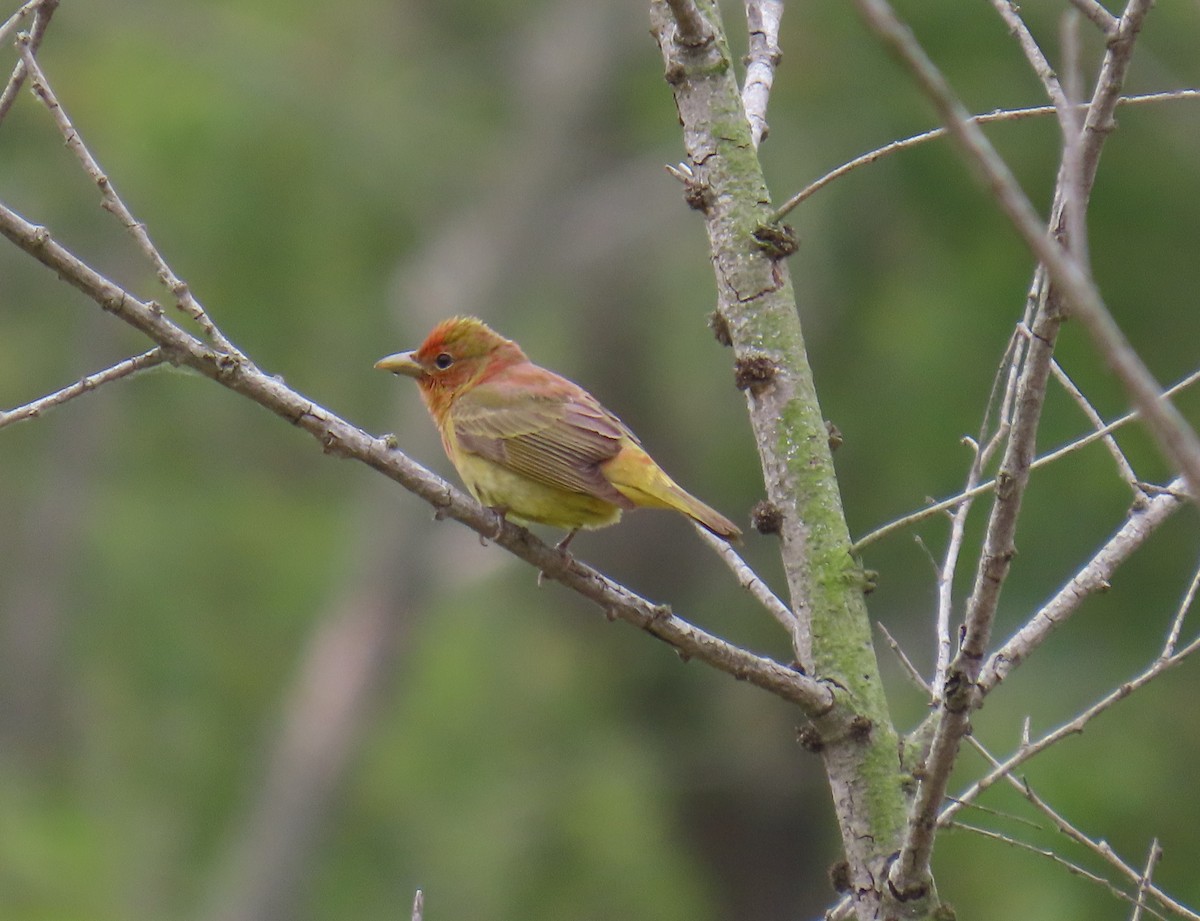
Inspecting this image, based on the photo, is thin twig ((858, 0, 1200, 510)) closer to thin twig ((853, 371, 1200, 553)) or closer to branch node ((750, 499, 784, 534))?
thin twig ((853, 371, 1200, 553))

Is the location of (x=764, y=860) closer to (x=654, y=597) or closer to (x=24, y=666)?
(x=654, y=597)

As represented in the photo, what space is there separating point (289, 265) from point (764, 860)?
698 cm

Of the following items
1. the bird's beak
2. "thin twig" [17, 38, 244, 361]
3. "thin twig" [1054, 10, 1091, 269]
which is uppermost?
the bird's beak

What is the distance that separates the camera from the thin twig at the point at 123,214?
3162 mm

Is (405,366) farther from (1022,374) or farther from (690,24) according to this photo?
(1022,374)

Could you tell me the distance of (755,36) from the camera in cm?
449

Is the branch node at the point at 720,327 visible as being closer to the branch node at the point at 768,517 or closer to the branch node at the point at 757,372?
the branch node at the point at 757,372

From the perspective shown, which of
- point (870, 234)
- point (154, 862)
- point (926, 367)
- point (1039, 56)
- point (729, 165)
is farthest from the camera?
point (154, 862)

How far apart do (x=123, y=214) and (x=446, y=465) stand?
12.2 meters

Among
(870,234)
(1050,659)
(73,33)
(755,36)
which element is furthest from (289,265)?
(755,36)

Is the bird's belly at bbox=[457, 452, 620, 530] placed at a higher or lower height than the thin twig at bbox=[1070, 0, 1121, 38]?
lower

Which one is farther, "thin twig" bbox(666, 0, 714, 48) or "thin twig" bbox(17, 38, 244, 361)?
"thin twig" bbox(666, 0, 714, 48)

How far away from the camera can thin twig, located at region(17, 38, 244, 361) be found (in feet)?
10.4

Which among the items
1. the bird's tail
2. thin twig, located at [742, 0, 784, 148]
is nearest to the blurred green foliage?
the bird's tail
